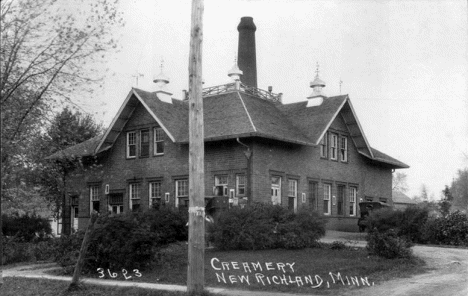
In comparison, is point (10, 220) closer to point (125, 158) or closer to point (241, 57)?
point (125, 158)

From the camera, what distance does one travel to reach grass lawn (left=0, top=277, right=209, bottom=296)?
43.7ft

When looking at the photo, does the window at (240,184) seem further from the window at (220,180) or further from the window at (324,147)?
the window at (324,147)

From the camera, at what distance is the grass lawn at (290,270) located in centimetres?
1365

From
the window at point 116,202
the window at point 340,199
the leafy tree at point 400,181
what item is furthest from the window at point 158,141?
the leafy tree at point 400,181

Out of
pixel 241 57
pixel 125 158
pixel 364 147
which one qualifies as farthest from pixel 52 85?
pixel 241 57

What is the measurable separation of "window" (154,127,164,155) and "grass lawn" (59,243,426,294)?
1326 cm

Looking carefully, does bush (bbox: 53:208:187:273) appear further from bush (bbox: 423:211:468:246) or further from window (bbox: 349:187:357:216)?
window (bbox: 349:187:357:216)

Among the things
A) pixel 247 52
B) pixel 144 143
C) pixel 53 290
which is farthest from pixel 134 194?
pixel 53 290

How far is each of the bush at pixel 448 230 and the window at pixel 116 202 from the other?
16.6 m

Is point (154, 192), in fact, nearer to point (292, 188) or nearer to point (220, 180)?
point (220, 180)

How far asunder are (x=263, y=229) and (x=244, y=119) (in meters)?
9.76

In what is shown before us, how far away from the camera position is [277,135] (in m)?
28.6

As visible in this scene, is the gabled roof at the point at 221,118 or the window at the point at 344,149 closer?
the gabled roof at the point at 221,118

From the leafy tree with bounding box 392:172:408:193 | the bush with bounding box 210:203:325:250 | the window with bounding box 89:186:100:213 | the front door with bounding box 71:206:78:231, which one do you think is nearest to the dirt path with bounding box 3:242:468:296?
the bush with bounding box 210:203:325:250
